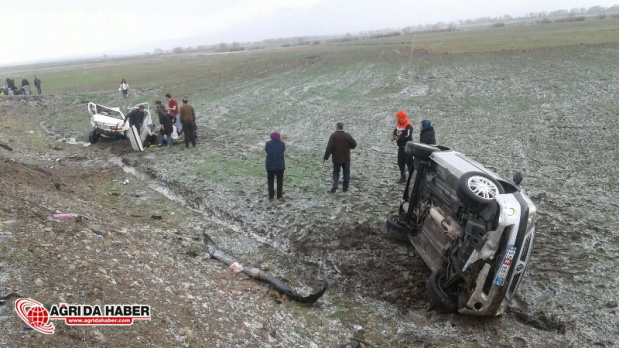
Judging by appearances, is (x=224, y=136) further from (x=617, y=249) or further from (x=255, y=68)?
(x=255, y=68)

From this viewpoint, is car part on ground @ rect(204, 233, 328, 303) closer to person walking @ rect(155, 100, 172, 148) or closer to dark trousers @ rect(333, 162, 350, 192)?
dark trousers @ rect(333, 162, 350, 192)

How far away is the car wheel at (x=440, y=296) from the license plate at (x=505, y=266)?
2.57ft

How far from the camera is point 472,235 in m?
5.51

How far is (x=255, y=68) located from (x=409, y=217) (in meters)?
36.6


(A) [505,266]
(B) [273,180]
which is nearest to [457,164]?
(A) [505,266]

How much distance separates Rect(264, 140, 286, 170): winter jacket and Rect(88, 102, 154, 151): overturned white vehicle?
795cm

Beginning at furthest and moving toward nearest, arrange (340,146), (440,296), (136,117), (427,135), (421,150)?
(136,117) < (340,146) < (427,135) < (421,150) < (440,296)

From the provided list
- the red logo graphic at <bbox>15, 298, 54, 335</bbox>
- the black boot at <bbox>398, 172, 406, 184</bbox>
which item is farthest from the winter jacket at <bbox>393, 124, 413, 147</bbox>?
the red logo graphic at <bbox>15, 298, 54, 335</bbox>

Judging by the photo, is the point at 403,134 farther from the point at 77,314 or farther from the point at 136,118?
the point at 136,118

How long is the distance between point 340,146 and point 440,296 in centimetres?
499

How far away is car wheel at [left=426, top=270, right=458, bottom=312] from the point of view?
5.91 m

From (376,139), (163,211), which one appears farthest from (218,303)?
(376,139)

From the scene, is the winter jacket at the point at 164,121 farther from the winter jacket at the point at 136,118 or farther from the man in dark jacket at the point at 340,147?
the man in dark jacket at the point at 340,147

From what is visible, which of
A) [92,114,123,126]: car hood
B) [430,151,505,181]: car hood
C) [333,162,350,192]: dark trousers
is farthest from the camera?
[92,114,123,126]: car hood
